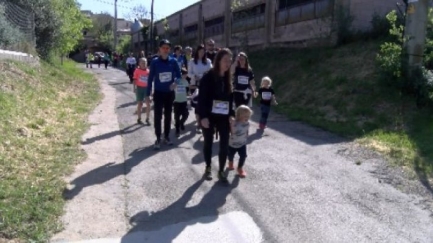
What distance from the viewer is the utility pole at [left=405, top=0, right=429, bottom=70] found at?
10.4 m

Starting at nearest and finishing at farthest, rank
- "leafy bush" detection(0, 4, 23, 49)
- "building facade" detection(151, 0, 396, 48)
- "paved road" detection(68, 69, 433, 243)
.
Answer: "paved road" detection(68, 69, 433, 243) < "leafy bush" detection(0, 4, 23, 49) < "building facade" detection(151, 0, 396, 48)

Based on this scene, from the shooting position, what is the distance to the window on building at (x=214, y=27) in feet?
103

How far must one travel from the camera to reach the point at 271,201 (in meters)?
5.40

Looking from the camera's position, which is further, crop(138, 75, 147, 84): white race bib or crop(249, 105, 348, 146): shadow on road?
crop(138, 75, 147, 84): white race bib

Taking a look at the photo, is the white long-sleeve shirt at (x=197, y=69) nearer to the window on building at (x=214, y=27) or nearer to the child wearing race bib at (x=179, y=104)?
the child wearing race bib at (x=179, y=104)

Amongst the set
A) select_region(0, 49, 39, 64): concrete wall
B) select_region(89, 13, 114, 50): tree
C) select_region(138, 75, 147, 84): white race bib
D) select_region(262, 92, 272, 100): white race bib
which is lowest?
select_region(262, 92, 272, 100): white race bib

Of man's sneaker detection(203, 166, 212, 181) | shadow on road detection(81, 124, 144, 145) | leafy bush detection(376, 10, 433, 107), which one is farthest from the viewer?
leafy bush detection(376, 10, 433, 107)

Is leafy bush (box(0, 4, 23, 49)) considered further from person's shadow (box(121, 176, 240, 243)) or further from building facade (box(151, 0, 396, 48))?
building facade (box(151, 0, 396, 48))

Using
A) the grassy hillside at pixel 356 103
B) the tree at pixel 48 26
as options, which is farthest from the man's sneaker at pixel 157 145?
the tree at pixel 48 26

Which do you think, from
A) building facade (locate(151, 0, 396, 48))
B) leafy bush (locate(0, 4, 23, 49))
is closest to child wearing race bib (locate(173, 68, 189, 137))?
leafy bush (locate(0, 4, 23, 49))

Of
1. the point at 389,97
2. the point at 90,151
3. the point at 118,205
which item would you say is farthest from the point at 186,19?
the point at 118,205

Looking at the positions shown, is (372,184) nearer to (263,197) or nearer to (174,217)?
(263,197)

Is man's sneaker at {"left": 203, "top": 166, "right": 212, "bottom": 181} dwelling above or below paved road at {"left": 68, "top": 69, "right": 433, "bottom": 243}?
above

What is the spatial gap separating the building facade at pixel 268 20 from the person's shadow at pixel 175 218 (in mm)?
12793
